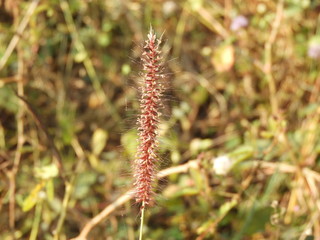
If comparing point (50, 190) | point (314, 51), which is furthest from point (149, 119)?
point (314, 51)

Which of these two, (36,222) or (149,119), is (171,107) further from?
(149,119)

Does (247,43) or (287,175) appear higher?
(247,43)

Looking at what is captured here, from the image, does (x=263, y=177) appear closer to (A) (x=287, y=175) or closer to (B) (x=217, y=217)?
(A) (x=287, y=175)

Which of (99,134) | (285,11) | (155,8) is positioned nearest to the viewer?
(99,134)

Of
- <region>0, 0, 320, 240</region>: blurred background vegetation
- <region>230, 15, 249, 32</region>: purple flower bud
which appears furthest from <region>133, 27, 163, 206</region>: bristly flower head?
<region>230, 15, 249, 32</region>: purple flower bud

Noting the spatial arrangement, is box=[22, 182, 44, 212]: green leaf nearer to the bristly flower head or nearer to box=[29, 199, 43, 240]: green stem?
box=[29, 199, 43, 240]: green stem

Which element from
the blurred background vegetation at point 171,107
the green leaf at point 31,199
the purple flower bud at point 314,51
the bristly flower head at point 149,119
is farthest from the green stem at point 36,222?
the purple flower bud at point 314,51

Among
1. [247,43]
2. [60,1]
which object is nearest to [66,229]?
[60,1]

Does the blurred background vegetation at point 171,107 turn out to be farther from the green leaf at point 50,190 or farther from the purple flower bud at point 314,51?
the green leaf at point 50,190
